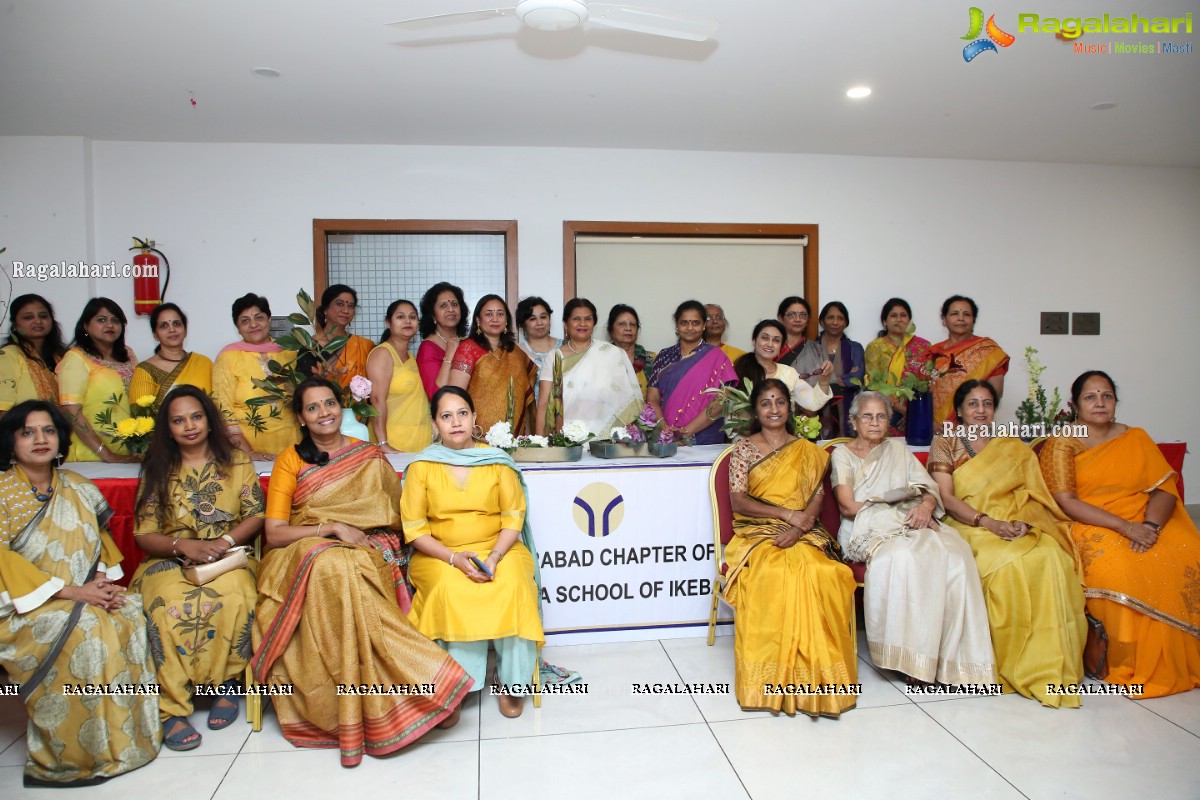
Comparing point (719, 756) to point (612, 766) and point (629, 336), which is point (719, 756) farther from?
point (629, 336)

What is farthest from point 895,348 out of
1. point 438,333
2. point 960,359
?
point 438,333

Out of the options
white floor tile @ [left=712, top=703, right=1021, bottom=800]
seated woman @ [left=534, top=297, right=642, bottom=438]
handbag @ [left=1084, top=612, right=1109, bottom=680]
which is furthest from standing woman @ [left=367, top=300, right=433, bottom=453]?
handbag @ [left=1084, top=612, right=1109, bottom=680]

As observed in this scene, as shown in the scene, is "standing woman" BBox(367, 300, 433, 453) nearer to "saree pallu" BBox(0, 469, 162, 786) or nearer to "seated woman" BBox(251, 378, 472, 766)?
"seated woman" BBox(251, 378, 472, 766)

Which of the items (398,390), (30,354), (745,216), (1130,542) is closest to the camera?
(1130,542)

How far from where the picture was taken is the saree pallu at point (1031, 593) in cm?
262

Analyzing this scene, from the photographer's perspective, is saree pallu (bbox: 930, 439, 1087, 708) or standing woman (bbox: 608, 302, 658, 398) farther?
standing woman (bbox: 608, 302, 658, 398)

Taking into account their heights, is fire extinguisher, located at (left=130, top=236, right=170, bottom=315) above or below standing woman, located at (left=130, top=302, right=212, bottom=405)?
above

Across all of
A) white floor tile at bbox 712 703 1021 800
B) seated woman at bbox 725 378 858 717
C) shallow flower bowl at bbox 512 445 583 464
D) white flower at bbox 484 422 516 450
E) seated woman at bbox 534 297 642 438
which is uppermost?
seated woman at bbox 534 297 642 438

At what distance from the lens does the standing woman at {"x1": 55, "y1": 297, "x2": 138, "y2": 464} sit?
3.35 meters

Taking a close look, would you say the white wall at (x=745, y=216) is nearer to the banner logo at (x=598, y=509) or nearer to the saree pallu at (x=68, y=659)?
the banner logo at (x=598, y=509)

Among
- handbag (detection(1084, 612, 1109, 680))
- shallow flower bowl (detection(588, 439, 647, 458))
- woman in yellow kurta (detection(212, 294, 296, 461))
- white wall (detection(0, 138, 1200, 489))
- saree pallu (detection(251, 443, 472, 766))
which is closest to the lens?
saree pallu (detection(251, 443, 472, 766))

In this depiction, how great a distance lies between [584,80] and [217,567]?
9.32ft

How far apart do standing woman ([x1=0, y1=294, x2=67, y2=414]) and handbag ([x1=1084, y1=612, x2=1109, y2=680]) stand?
4.65 metres

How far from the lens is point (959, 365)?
14.2 feet
